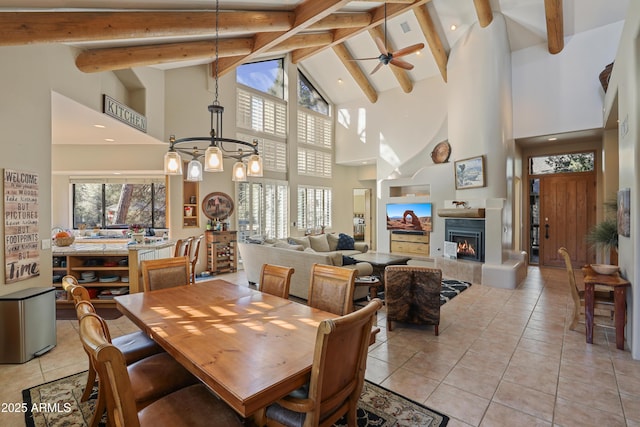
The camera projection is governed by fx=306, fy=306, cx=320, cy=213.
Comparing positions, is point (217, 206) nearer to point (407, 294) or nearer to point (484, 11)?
point (407, 294)

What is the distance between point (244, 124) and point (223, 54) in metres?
2.78

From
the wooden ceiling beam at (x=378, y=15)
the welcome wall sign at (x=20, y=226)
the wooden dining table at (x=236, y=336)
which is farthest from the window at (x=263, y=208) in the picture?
the wooden dining table at (x=236, y=336)

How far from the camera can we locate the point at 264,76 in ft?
27.3

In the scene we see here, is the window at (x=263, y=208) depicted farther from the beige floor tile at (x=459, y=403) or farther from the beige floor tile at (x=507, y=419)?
the beige floor tile at (x=507, y=419)

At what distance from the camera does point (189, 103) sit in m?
6.58

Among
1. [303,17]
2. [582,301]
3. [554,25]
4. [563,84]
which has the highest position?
[554,25]

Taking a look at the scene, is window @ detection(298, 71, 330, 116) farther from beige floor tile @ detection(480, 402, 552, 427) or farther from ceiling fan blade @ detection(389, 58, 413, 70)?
beige floor tile @ detection(480, 402, 552, 427)

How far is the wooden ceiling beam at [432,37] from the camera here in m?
6.61

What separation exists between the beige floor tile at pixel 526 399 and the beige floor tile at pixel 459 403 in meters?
0.16

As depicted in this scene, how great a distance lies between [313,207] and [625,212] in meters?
7.50

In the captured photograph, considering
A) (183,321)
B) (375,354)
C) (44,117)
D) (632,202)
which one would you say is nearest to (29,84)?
(44,117)

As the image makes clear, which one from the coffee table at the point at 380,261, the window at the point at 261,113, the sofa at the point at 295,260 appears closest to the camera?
the sofa at the point at 295,260

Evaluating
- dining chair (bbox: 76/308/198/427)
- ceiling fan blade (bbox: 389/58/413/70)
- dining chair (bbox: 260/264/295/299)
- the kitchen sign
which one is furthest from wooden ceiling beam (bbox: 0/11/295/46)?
dining chair (bbox: 260/264/295/299)

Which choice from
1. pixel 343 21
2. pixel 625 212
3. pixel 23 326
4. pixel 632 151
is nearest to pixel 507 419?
pixel 625 212
